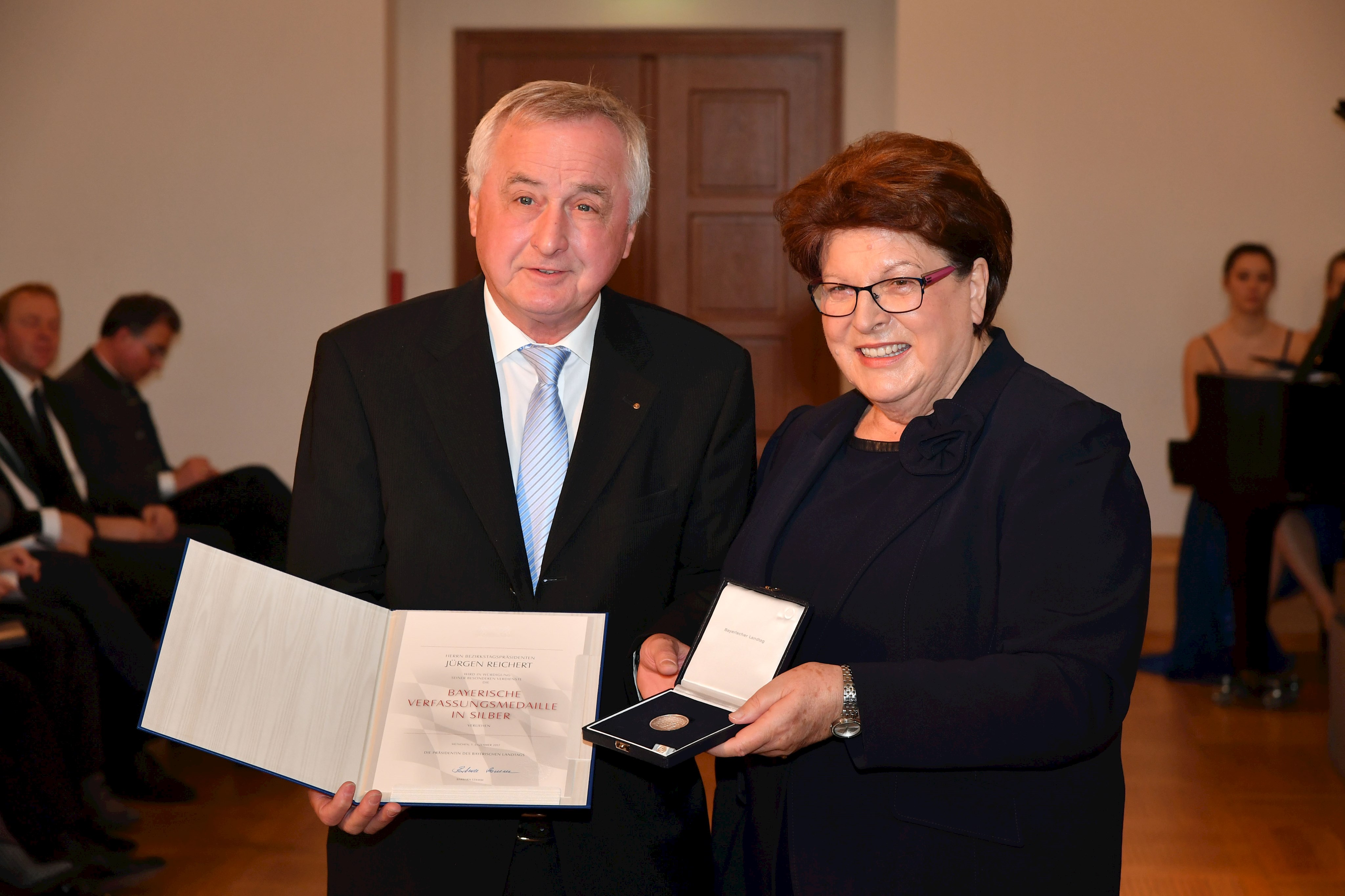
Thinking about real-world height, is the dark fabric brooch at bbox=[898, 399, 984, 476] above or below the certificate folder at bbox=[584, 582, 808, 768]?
above

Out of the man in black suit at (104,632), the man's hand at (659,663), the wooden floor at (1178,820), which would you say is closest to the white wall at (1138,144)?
the wooden floor at (1178,820)

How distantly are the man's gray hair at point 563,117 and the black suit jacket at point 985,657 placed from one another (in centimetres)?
65

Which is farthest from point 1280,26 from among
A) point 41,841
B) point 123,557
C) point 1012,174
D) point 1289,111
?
point 41,841

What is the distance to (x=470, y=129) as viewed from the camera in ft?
23.7

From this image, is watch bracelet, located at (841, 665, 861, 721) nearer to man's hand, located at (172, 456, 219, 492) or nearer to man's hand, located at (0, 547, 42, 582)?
man's hand, located at (0, 547, 42, 582)

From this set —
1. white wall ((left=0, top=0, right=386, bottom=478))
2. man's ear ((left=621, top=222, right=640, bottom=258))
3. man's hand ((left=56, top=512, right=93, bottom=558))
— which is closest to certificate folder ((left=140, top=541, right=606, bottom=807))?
man's ear ((left=621, top=222, right=640, bottom=258))

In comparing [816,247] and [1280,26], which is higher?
[1280,26]

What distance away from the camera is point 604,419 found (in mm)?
1825

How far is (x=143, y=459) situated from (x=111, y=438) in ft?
0.57

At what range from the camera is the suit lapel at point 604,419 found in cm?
176

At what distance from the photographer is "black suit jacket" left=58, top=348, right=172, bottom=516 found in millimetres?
4945

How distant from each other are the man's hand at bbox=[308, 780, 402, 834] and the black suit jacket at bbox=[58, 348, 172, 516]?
3.90m

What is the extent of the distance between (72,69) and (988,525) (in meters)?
6.99

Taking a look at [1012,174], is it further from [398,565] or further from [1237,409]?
[398,565]
